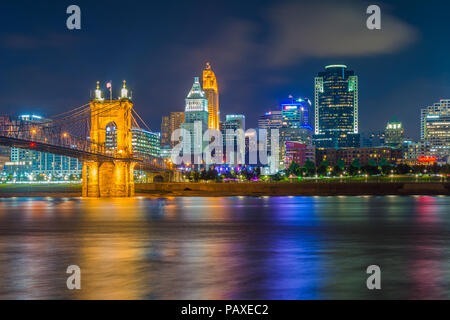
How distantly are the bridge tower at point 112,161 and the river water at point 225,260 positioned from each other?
39.3 meters

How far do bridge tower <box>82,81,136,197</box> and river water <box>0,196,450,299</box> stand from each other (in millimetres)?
39321

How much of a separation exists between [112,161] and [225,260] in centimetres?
5675

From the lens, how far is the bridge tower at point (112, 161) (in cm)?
7325

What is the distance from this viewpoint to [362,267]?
55.7ft

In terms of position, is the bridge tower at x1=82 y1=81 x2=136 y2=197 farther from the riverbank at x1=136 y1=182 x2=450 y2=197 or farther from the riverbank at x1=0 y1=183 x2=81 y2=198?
the riverbank at x1=136 y1=182 x2=450 y2=197

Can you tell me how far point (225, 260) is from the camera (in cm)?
1864

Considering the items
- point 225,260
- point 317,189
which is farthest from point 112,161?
point 225,260

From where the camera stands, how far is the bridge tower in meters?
73.2

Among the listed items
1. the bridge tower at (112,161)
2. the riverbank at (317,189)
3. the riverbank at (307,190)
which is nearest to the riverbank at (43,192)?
the riverbank at (307,190)

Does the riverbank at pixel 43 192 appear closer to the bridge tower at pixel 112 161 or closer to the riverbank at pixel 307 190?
the riverbank at pixel 307 190

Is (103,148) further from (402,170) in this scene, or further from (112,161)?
(402,170)

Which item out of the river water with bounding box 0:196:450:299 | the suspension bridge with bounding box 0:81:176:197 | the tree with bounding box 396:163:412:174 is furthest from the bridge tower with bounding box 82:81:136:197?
the tree with bounding box 396:163:412:174
